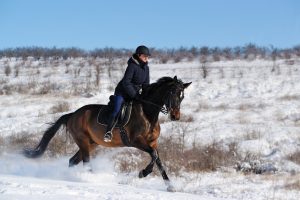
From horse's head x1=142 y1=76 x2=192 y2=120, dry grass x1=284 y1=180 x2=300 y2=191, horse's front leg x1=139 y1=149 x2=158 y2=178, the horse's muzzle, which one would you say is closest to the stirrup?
horse's head x1=142 y1=76 x2=192 y2=120

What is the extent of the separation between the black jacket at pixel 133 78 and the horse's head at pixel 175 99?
30.7 inches

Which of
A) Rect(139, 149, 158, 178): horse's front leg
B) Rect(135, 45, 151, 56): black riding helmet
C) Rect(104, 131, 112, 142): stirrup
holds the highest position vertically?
Rect(135, 45, 151, 56): black riding helmet

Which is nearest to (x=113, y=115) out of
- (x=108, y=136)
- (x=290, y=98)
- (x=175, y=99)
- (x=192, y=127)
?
(x=108, y=136)

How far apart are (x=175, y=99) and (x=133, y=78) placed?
118cm

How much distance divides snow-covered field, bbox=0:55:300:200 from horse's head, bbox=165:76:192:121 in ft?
4.51

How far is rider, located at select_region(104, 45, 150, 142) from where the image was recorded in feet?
28.6

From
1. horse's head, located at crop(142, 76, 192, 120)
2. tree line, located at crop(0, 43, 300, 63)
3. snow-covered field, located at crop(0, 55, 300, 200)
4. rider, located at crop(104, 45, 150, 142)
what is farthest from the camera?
tree line, located at crop(0, 43, 300, 63)

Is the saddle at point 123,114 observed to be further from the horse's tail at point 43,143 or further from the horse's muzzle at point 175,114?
the horse's tail at point 43,143

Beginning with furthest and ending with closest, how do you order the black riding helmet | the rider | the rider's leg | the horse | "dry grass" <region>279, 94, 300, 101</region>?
"dry grass" <region>279, 94, 300, 101</region> → the rider's leg → the rider → the black riding helmet → the horse

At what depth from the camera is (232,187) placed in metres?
10.4

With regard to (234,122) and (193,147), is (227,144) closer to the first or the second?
(193,147)

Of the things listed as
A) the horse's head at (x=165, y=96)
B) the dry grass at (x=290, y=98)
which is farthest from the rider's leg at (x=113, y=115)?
the dry grass at (x=290, y=98)

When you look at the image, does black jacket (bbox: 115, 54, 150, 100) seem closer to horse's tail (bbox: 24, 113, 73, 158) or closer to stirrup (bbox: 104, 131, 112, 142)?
stirrup (bbox: 104, 131, 112, 142)

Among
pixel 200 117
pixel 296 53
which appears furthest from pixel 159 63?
pixel 200 117
